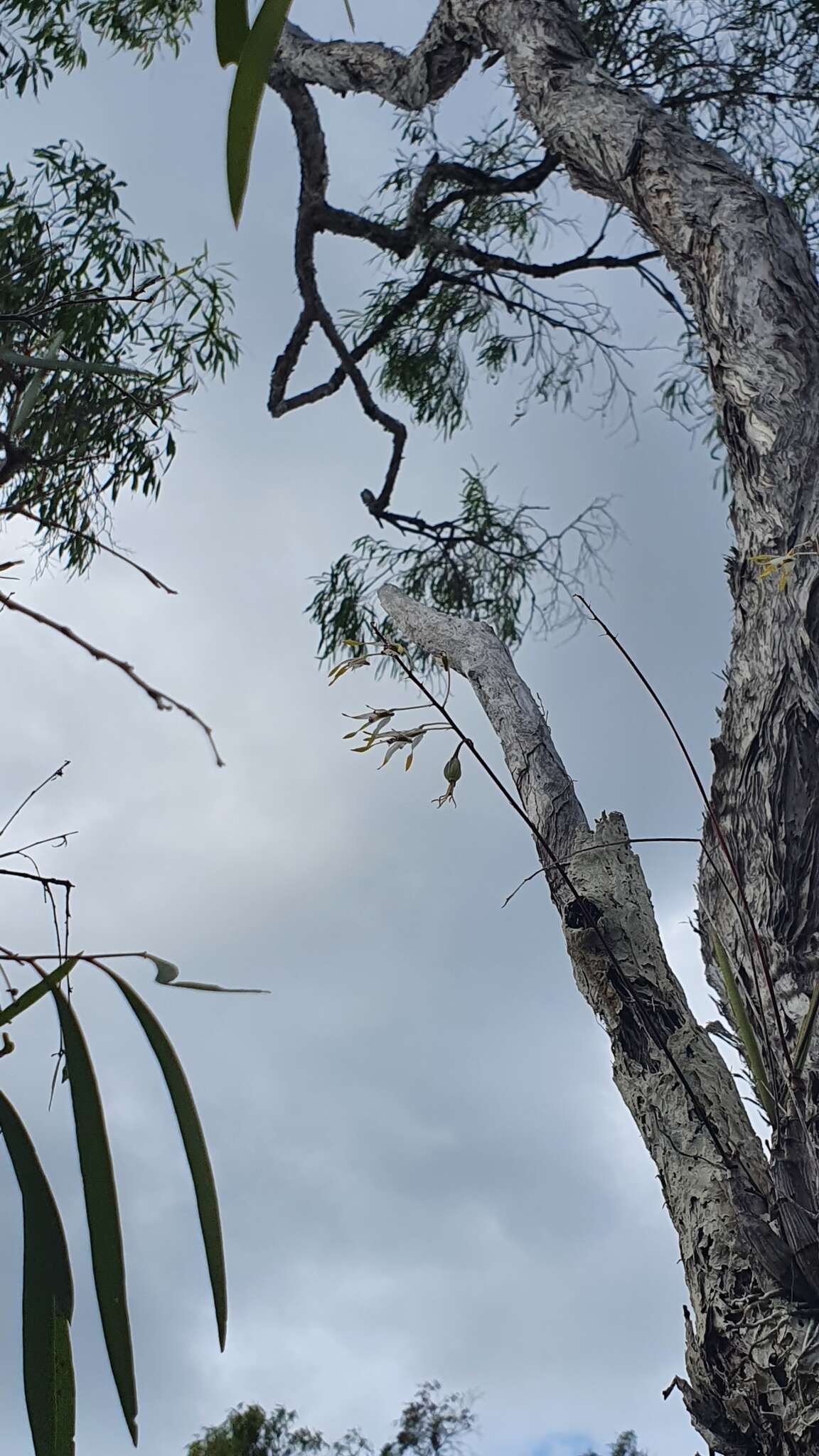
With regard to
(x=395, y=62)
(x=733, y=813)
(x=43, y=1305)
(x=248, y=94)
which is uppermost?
(x=395, y=62)

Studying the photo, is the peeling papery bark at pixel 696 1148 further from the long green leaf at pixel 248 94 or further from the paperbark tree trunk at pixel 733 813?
the long green leaf at pixel 248 94

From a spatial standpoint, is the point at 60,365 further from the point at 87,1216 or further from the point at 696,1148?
the point at 696,1148

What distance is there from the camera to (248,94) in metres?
0.34

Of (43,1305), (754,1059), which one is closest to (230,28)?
(43,1305)

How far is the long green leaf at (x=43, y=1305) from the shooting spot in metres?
0.39

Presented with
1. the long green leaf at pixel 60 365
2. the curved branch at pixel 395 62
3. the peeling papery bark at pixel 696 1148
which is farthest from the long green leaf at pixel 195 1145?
the curved branch at pixel 395 62

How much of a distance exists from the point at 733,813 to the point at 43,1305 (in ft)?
2.32

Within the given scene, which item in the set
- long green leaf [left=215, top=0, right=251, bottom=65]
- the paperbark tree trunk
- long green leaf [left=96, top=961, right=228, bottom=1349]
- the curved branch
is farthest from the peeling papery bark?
the curved branch

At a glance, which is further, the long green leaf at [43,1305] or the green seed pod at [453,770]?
the green seed pod at [453,770]

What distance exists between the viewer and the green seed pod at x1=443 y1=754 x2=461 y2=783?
75 centimetres

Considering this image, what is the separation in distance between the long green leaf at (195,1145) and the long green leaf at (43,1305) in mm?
59

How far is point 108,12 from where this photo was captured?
2.35 meters

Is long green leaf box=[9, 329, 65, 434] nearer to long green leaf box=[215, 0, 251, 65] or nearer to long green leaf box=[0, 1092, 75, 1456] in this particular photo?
long green leaf box=[215, 0, 251, 65]

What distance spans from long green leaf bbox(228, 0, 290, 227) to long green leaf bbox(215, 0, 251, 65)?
0.29 ft
